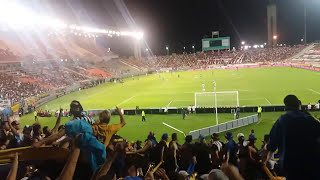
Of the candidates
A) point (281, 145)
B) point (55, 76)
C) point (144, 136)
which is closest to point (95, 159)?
point (281, 145)

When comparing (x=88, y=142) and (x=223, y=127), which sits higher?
(x=88, y=142)

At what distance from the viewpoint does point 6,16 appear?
46125mm

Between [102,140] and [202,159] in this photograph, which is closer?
[102,140]

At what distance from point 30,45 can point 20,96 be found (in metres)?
32.9

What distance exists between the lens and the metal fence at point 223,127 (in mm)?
20625

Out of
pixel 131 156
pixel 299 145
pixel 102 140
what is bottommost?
pixel 131 156

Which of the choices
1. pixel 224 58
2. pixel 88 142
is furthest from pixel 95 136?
pixel 224 58

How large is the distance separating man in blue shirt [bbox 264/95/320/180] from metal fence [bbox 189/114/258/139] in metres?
16.6

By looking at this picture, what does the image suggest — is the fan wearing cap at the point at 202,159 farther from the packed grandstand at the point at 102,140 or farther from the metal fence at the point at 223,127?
the metal fence at the point at 223,127

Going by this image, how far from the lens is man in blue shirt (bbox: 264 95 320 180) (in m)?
3.34

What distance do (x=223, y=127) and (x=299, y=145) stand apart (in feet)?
62.7

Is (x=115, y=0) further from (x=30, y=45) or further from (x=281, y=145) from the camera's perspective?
(x=281, y=145)

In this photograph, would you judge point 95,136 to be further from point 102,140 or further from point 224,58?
point 224,58

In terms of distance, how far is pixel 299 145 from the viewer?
343cm
